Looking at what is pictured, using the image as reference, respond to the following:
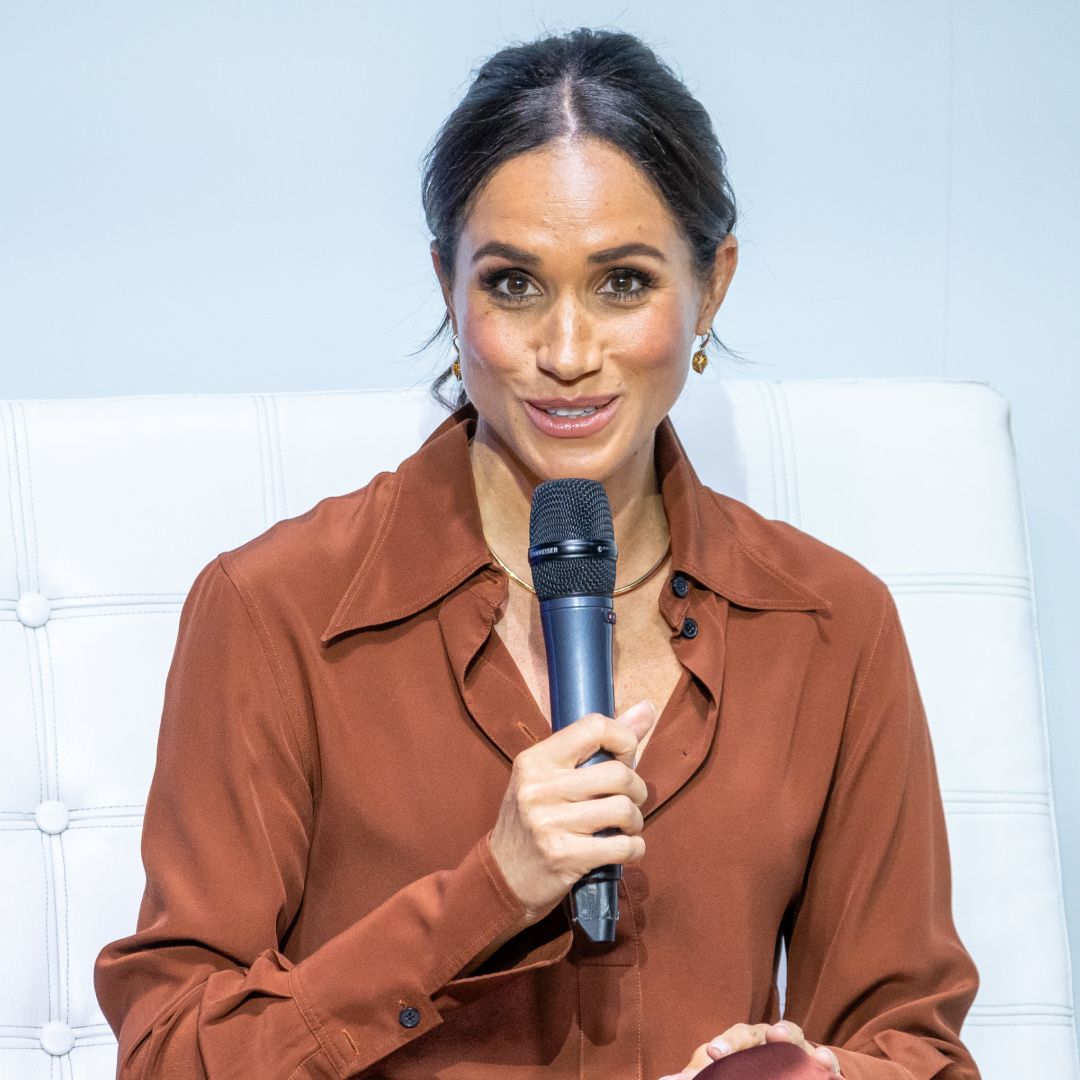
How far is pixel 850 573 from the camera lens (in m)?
1.54

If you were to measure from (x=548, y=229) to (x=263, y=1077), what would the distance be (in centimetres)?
66

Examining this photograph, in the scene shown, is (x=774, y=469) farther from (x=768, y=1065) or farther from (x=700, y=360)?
(x=768, y=1065)

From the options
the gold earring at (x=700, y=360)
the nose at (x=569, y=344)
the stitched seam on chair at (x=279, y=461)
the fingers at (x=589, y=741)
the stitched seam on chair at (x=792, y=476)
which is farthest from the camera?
the stitched seam on chair at (x=792, y=476)

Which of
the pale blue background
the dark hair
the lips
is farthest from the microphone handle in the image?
the pale blue background

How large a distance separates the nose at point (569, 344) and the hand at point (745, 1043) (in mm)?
492

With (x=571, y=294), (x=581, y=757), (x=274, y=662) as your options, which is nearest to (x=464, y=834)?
(x=274, y=662)

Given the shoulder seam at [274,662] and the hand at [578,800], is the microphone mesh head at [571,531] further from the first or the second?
the shoulder seam at [274,662]

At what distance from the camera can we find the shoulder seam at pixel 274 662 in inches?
53.3

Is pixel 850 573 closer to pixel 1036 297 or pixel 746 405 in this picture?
pixel 746 405

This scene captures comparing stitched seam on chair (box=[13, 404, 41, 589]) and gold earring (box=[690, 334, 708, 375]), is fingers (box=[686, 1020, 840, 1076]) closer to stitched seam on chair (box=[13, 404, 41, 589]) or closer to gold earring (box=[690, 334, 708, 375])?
gold earring (box=[690, 334, 708, 375])

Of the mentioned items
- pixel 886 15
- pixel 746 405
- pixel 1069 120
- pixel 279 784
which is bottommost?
pixel 279 784

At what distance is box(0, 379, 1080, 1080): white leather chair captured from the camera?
163cm

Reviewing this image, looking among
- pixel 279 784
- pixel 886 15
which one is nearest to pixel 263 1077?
pixel 279 784

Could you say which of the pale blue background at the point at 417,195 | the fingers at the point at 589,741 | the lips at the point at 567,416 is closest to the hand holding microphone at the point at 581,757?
the fingers at the point at 589,741
